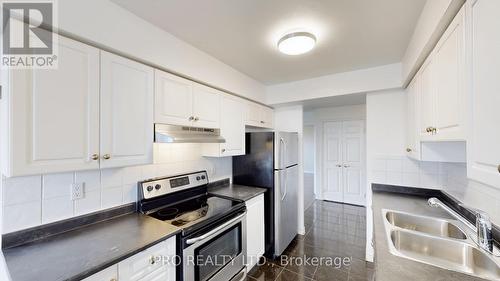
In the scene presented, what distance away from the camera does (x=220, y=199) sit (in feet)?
7.17

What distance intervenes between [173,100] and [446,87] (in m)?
1.95

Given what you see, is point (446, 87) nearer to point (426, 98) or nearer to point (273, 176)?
point (426, 98)

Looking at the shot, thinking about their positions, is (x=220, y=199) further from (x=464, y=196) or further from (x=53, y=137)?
(x=464, y=196)

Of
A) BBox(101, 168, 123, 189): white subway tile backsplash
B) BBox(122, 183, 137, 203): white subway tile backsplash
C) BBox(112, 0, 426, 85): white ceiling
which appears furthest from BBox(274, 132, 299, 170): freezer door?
BBox(101, 168, 123, 189): white subway tile backsplash

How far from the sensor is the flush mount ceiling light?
1.61m

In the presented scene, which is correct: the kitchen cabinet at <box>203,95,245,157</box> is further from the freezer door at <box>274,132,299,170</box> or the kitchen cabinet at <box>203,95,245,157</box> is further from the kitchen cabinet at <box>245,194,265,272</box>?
the kitchen cabinet at <box>245,194,265,272</box>

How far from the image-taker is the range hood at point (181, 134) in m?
1.60

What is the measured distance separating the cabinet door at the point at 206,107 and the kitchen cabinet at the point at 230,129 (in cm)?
10

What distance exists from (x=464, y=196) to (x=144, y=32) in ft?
9.62

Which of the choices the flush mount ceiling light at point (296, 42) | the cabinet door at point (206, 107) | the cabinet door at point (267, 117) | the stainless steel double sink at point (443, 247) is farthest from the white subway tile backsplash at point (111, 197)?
the cabinet door at point (267, 117)

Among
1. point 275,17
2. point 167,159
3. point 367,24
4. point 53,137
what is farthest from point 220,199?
point 367,24

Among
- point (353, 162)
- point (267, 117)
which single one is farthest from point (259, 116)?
point (353, 162)

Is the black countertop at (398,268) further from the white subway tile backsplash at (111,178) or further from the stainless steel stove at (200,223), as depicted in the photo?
the white subway tile backsplash at (111,178)

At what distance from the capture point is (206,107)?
6.92 ft
